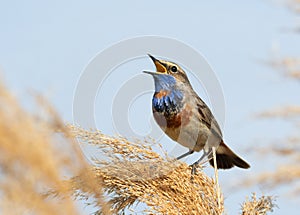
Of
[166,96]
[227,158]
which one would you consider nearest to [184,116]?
[166,96]

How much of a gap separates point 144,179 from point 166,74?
183cm

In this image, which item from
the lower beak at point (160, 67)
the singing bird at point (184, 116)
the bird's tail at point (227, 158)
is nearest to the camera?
the singing bird at point (184, 116)

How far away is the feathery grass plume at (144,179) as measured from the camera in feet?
7.57

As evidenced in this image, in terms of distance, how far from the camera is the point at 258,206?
101 inches

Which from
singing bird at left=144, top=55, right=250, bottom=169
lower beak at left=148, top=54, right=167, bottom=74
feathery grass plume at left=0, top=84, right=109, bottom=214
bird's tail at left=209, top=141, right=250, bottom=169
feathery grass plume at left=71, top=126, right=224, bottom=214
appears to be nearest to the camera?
feathery grass plume at left=0, top=84, right=109, bottom=214

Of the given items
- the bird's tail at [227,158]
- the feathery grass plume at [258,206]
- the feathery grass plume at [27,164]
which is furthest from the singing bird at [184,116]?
the feathery grass plume at [27,164]

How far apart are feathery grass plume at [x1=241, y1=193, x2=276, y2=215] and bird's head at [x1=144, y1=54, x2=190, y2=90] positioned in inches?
64.2

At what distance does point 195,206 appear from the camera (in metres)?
2.26

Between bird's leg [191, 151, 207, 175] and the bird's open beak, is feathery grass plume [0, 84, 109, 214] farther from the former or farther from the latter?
the bird's open beak

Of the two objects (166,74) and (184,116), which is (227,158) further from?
(166,74)

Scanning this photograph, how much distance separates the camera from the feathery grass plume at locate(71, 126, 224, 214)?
231 centimetres

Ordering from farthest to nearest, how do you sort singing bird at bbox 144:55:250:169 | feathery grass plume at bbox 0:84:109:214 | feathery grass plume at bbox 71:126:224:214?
singing bird at bbox 144:55:250:169 → feathery grass plume at bbox 71:126:224:214 → feathery grass plume at bbox 0:84:109:214

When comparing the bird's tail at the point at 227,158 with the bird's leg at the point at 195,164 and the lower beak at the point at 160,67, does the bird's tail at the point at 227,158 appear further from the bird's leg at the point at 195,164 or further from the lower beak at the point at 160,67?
the lower beak at the point at 160,67

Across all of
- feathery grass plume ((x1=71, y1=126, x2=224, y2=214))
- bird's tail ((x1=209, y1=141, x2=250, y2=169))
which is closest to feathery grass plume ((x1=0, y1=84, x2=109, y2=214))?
feathery grass plume ((x1=71, y1=126, x2=224, y2=214))
